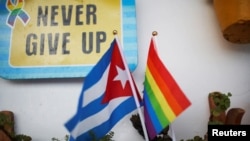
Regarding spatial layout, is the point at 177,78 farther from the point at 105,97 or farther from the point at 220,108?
the point at 105,97

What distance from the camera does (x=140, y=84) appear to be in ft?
2.70

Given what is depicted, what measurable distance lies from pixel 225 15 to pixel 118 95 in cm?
39

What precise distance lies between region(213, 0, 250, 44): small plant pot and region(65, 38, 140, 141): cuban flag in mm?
335

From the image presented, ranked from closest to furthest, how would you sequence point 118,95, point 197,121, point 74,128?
1. point 74,128
2. point 118,95
3. point 197,121

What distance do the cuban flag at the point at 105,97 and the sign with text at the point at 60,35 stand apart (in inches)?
6.8

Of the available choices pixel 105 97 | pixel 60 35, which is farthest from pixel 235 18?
pixel 60 35

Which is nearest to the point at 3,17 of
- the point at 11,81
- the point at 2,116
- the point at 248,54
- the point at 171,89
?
the point at 11,81

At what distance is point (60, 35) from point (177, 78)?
0.42 meters

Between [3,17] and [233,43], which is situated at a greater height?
[3,17]

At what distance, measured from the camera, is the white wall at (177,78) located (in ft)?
A: 2.66

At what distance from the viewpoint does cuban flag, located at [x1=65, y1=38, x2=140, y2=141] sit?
563 mm

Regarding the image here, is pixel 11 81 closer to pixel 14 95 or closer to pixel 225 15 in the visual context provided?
pixel 14 95

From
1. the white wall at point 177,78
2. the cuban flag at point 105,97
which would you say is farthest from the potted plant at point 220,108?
the cuban flag at point 105,97

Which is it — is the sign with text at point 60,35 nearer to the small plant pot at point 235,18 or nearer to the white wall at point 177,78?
the white wall at point 177,78
